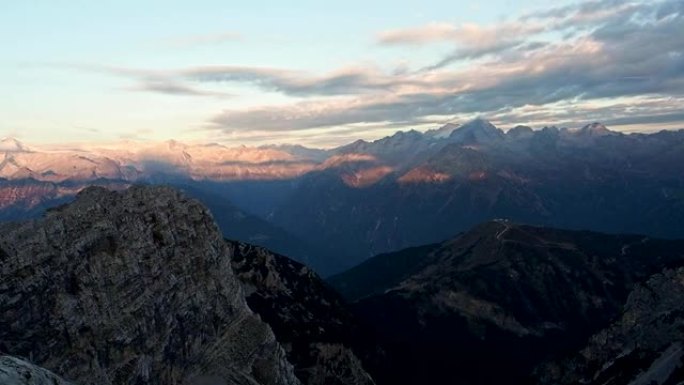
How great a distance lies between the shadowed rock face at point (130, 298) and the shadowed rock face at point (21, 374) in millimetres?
49667

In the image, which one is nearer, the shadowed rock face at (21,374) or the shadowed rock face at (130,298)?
the shadowed rock face at (21,374)

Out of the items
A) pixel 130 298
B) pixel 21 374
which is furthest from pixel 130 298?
pixel 21 374

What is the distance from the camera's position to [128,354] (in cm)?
12975

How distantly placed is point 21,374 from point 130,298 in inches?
2817

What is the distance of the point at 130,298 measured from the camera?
13488 centimetres

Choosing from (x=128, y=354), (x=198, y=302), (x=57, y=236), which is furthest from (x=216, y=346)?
(x=57, y=236)

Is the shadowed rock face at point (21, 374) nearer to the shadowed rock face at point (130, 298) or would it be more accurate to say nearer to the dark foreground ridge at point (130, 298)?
the dark foreground ridge at point (130, 298)

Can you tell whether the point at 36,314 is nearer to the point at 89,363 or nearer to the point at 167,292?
the point at 89,363

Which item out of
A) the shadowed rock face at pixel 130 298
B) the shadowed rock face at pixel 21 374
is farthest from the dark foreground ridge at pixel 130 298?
the shadowed rock face at pixel 21 374

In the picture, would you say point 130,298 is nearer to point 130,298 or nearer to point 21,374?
point 130,298

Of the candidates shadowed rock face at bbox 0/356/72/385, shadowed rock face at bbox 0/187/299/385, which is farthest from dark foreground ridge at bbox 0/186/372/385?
shadowed rock face at bbox 0/356/72/385

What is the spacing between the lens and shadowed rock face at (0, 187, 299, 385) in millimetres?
119875

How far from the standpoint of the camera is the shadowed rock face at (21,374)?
6231cm

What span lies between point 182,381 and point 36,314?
34.5 m
